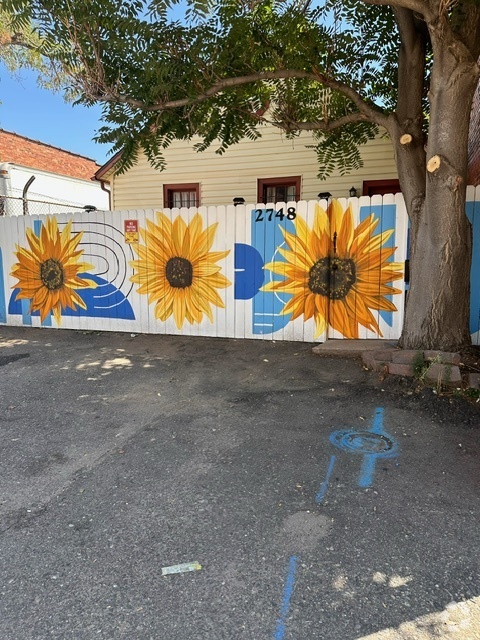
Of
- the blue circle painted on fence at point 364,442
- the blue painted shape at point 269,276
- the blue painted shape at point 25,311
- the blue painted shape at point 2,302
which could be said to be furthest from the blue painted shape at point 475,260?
the blue painted shape at point 2,302

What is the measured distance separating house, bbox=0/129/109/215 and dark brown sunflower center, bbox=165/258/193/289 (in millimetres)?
8881

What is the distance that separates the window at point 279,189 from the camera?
1150 centimetres

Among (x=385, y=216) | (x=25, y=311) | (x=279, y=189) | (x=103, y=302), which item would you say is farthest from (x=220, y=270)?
(x=279, y=189)

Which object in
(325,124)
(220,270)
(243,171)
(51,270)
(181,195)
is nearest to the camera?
(325,124)

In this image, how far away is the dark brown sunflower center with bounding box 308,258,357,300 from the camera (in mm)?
7238

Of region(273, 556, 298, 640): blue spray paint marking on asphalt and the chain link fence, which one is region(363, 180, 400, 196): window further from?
region(273, 556, 298, 640): blue spray paint marking on asphalt

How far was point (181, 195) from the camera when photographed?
12695 millimetres

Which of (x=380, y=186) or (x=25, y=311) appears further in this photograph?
(x=380, y=186)

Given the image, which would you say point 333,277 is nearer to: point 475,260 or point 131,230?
point 475,260

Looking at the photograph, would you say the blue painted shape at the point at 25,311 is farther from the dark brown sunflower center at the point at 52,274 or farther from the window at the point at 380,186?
Answer: the window at the point at 380,186

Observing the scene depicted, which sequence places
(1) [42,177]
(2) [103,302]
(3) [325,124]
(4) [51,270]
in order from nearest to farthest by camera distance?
(3) [325,124] < (2) [103,302] < (4) [51,270] < (1) [42,177]

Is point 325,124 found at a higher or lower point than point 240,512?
higher

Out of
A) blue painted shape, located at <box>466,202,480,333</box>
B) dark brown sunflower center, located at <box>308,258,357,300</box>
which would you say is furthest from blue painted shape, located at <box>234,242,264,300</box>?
blue painted shape, located at <box>466,202,480,333</box>

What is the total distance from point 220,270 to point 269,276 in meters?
0.89
